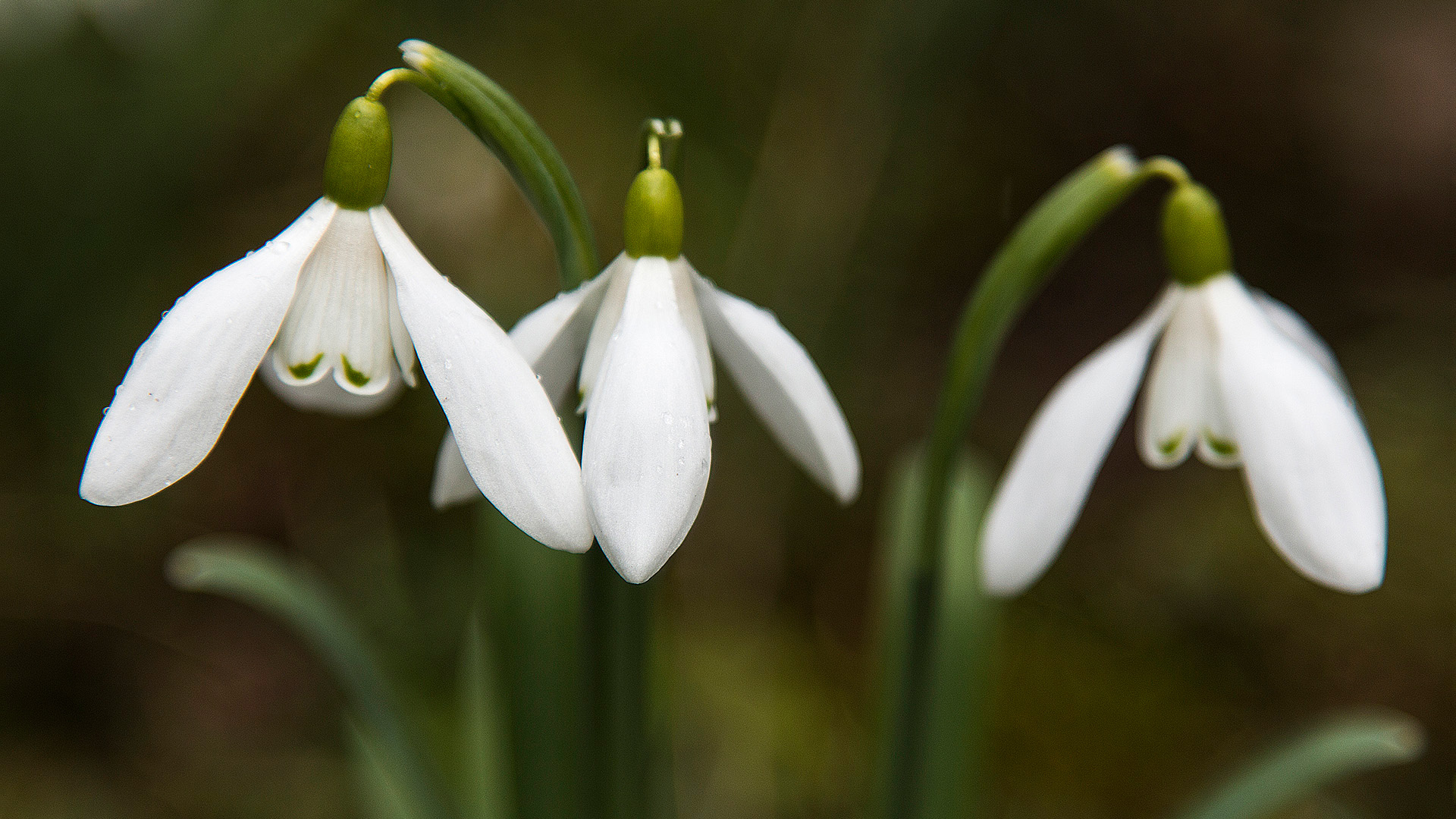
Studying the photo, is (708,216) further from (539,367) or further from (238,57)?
(539,367)

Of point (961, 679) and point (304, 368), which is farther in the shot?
point (961, 679)

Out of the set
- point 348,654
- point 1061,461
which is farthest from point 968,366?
point 348,654

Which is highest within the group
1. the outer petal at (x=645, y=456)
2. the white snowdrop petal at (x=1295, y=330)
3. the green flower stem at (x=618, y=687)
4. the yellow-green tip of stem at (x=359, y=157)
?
the yellow-green tip of stem at (x=359, y=157)

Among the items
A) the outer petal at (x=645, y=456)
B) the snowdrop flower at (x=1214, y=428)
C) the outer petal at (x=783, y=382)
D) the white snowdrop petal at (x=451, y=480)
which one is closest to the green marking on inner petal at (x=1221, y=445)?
the snowdrop flower at (x=1214, y=428)

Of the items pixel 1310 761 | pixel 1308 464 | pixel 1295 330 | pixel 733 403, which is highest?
pixel 733 403

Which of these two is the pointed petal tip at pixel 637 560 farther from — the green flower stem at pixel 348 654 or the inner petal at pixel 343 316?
the green flower stem at pixel 348 654

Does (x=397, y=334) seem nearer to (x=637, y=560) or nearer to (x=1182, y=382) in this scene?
(x=637, y=560)

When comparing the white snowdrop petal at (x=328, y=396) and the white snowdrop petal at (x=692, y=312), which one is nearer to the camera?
the white snowdrop petal at (x=692, y=312)
